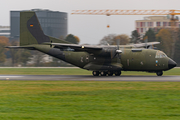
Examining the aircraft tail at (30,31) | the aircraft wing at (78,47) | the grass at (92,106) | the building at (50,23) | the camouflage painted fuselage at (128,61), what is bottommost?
the grass at (92,106)

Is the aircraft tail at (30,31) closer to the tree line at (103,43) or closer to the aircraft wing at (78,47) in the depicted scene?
the aircraft wing at (78,47)

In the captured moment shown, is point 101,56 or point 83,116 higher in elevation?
point 101,56

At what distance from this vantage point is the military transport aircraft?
2839 centimetres

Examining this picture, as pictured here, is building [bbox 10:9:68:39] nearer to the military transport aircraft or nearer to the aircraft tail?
the aircraft tail

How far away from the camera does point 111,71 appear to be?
30531mm

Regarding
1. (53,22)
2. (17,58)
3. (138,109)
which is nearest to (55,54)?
(138,109)

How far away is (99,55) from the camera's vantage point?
96.1ft

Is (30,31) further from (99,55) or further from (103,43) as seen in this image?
(103,43)

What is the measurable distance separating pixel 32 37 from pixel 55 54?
378 centimetres

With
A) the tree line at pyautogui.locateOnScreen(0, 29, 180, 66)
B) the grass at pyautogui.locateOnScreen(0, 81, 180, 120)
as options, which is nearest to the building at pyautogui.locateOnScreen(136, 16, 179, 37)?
the tree line at pyautogui.locateOnScreen(0, 29, 180, 66)

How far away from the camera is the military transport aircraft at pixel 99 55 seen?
28391 millimetres

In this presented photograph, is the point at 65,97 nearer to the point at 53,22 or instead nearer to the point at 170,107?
the point at 170,107

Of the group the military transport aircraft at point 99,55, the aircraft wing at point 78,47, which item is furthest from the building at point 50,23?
the aircraft wing at point 78,47

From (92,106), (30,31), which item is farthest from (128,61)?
(92,106)
